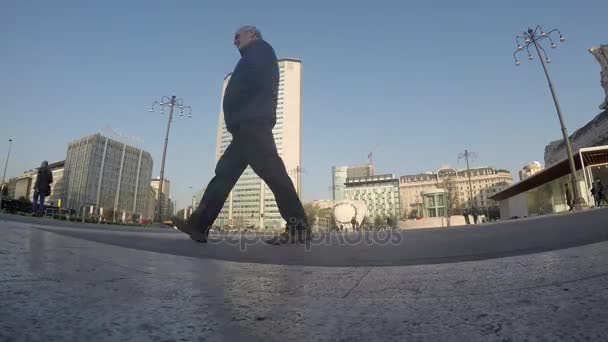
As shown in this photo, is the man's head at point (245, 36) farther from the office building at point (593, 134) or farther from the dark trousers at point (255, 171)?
the office building at point (593, 134)

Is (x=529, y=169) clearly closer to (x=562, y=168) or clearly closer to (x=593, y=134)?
(x=593, y=134)

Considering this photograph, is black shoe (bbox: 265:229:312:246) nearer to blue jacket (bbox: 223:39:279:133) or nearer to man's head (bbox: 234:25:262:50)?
blue jacket (bbox: 223:39:279:133)

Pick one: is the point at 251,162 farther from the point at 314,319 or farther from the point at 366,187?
the point at 366,187

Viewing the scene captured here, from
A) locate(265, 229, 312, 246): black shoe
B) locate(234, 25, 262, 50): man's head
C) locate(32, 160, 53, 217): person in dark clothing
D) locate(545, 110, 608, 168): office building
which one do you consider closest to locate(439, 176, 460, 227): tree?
locate(545, 110, 608, 168): office building

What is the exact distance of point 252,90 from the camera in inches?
257

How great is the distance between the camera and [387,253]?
3936 millimetres

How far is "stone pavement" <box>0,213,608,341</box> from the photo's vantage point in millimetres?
882

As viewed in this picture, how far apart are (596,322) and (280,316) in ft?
2.99

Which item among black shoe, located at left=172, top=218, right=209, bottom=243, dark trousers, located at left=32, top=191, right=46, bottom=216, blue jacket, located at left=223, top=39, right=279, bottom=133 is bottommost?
black shoe, located at left=172, top=218, right=209, bottom=243

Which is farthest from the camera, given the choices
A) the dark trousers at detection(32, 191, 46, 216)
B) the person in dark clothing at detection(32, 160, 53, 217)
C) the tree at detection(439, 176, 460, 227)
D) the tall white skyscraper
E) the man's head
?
the tall white skyscraper

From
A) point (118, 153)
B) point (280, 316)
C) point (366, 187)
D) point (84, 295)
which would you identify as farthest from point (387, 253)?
point (366, 187)

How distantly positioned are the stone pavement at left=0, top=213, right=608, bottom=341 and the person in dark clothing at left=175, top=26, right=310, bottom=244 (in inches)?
178

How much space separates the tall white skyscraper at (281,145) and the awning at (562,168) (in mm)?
21441

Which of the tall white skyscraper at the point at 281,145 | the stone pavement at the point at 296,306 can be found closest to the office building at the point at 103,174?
the tall white skyscraper at the point at 281,145
